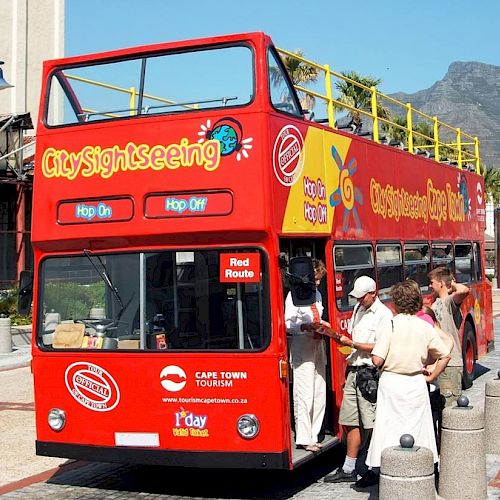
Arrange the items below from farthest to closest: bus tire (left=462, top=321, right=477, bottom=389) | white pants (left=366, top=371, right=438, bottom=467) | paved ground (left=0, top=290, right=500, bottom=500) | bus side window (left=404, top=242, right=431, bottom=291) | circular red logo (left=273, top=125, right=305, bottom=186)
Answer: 1. bus tire (left=462, top=321, right=477, bottom=389)
2. bus side window (left=404, top=242, right=431, bottom=291)
3. paved ground (left=0, top=290, right=500, bottom=500)
4. circular red logo (left=273, top=125, right=305, bottom=186)
5. white pants (left=366, top=371, right=438, bottom=467)

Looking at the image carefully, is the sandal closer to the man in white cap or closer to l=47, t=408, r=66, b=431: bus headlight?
the man in white cap

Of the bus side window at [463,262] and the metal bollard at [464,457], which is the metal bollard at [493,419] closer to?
the metal bollard at [464,457]

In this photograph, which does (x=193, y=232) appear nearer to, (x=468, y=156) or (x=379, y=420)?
(x=379, y=420)

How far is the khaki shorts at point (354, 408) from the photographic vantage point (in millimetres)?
8023

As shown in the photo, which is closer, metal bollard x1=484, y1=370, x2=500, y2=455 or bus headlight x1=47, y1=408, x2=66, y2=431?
bus headlight x1=47, y1=408, x2=66, y2=431

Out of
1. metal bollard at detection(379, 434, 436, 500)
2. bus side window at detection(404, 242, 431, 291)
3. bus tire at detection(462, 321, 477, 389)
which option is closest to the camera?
metal bollard at detection(379, 434, 436, 500)

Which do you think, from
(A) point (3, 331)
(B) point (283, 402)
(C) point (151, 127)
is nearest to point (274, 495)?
(B) point (283, 402)

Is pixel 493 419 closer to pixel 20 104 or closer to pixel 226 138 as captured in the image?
pixel 226 138

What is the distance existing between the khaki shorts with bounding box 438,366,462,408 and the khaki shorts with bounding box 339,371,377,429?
1.36 metres

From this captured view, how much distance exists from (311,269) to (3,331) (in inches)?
605

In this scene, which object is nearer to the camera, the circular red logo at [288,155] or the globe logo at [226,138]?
→ the globe logo at [226,138]

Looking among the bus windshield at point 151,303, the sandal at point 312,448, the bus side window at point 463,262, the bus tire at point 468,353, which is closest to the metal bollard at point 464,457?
the sandal at point 312,448

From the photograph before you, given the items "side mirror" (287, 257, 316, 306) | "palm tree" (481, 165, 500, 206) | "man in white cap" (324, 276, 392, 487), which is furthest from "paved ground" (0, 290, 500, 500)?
"palm tree" (481, 165, 500, 206)

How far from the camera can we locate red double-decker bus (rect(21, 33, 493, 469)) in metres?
7.52
